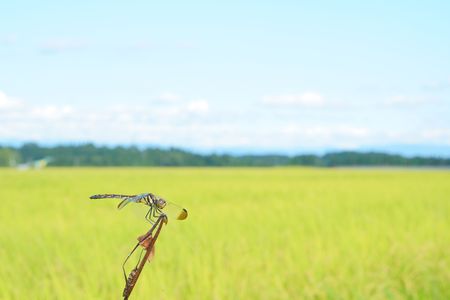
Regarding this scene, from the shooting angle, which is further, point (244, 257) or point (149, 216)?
point (244, 257)

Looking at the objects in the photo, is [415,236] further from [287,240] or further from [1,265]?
[1,265]

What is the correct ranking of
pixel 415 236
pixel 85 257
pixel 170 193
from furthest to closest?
pixel 170 193 → pixel 415 236 → pixel 85 257

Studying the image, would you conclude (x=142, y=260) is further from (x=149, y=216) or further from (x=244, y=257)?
(x=244, y=257)

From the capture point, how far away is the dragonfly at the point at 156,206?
41cm

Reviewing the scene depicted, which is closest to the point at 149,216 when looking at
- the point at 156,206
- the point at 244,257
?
the point at 156,206

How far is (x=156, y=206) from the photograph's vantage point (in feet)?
1.41

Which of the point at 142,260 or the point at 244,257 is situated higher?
the point at 142,260

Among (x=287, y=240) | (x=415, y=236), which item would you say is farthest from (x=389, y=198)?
(x=287, y=240)

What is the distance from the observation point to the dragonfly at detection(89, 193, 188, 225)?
406 mm

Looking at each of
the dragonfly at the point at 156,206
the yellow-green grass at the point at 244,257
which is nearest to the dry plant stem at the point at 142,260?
A: the dragonfly at the point at 156,206

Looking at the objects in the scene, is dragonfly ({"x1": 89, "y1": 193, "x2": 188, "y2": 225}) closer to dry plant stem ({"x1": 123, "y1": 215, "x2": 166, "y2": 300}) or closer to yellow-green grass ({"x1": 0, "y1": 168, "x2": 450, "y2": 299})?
dry plant stem ({"x1": 123, "y1": 215, "x2": 166, "y2": 300})

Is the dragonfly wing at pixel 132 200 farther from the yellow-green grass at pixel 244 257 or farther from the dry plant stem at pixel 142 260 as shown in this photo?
the yellow-green grass at pixel 244 257

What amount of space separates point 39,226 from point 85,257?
2.26 metres

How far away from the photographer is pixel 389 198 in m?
9.79
